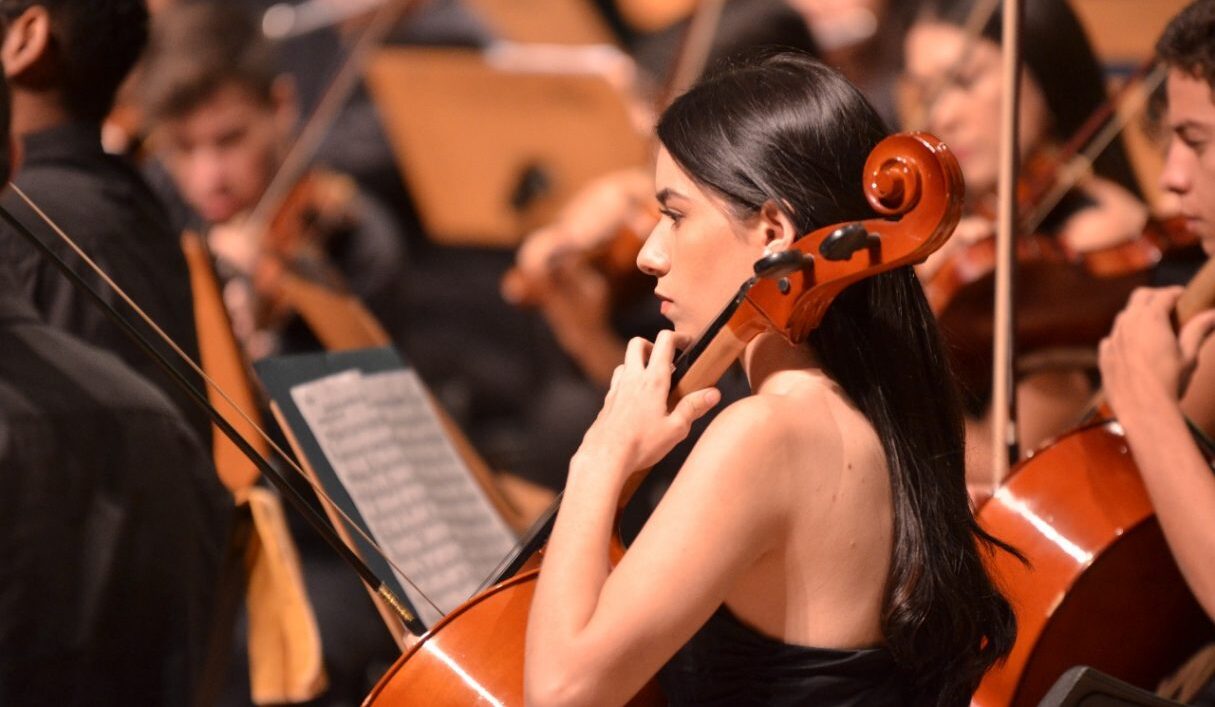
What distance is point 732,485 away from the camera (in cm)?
112

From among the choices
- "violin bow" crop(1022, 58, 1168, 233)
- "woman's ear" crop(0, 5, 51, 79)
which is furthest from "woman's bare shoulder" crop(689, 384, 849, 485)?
"violin bow" crop(1022, 58, 1168, 233)

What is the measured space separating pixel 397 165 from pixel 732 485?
316cm

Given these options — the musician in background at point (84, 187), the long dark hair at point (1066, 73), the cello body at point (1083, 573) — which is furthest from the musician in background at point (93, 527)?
the long dark hair at point (1066, 73)

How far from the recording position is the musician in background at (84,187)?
170 cm

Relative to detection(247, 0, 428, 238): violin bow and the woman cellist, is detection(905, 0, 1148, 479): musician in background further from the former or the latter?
detection(247, 0, 428, 238): violin bow

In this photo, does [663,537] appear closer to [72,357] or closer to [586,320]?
[72,357]

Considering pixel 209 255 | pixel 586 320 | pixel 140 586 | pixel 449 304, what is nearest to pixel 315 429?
pixel 140 586

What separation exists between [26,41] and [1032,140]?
162 cm

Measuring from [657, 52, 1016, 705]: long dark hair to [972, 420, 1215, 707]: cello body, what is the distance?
0.59ft

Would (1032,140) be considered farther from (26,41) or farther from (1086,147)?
A: (26,41)

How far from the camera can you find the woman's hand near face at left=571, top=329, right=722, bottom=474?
117 centimetres

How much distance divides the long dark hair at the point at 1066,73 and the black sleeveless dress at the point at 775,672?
4.82 feet

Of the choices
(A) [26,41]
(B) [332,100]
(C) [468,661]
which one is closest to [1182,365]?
(C) [468,661]

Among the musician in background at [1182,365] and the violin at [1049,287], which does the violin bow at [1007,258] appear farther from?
the violin at [1049,287]
